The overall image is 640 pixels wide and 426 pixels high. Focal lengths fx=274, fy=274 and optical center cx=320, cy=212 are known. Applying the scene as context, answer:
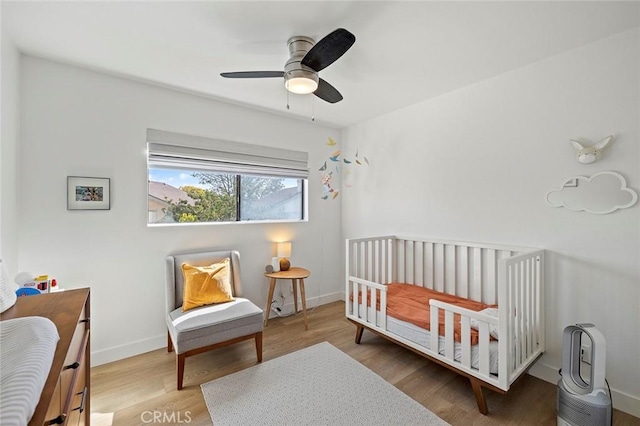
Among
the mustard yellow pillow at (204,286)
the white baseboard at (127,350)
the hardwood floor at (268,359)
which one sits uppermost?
the mustard yellow pillow at (204,286)

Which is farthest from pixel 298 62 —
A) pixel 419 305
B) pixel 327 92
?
pixel 419 305

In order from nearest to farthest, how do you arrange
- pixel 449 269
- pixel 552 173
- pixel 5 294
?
pixel 5 294 → pixel 552 173 → pixel 449 269

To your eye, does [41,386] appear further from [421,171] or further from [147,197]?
[421,171]

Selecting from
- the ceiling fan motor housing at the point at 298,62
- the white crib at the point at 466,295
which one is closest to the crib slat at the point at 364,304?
the white crib at the point at 466,295

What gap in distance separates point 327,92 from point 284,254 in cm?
190

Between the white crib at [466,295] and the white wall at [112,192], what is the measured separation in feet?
5.04

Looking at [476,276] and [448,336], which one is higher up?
[476,276]

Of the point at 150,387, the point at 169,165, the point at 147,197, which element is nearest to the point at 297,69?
the point at 169,165

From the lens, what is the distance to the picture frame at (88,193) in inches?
86.9

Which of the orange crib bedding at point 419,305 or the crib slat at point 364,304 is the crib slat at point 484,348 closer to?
the orange crib bedding at point 419,305

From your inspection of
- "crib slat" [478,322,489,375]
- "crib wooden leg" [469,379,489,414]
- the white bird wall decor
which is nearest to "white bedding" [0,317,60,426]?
"crib slat" [478,322,489,375]

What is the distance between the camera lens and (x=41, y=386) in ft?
2.06

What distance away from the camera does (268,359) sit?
7.80ft

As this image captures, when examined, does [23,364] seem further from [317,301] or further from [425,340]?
[317,301]
